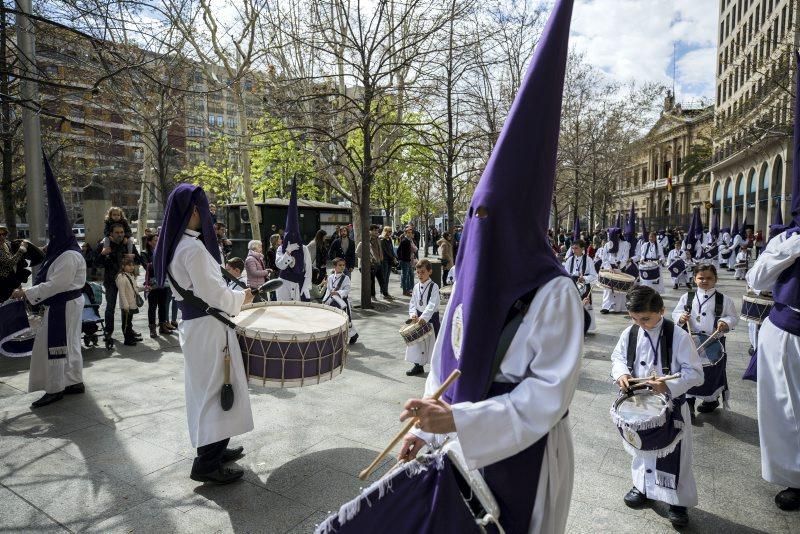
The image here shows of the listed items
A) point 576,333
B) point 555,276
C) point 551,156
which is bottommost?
point 576,333

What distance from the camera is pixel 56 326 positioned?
6012 mm

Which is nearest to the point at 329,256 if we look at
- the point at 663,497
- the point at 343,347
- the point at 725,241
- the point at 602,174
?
the point at 343,347

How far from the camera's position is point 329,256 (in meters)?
14.6

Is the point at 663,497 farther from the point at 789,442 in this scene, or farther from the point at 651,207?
the point at 651,207

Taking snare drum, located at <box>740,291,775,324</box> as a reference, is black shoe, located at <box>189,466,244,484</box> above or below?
below

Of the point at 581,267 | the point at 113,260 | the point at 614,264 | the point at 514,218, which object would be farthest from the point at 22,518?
the point at 614,264

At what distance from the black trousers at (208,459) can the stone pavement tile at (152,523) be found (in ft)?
1.14

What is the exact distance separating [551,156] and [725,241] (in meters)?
28.6

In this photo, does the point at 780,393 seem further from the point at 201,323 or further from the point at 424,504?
the point at 201,323

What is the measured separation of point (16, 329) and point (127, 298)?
8.95 ft

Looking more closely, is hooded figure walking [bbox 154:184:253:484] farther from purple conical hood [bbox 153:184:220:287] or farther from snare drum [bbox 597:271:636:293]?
snare drum [bbox 597:271:636:293]

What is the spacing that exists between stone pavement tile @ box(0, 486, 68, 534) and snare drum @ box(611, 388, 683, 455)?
386 centimetres

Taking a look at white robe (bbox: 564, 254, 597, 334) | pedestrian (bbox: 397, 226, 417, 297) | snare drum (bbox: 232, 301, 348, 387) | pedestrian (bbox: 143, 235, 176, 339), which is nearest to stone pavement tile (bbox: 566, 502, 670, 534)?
snare drum (bbox: 232, 301, 348, 387)

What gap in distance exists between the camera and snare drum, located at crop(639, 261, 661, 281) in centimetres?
1345
